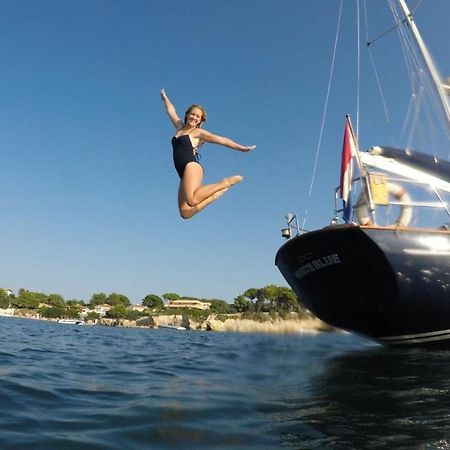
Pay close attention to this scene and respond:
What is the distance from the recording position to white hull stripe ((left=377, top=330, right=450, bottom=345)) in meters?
10.1

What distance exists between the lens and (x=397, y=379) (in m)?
5.97

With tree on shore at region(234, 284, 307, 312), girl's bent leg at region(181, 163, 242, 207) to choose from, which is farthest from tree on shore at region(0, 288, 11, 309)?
girl's bent leg at region(181, 163, 242, 207)

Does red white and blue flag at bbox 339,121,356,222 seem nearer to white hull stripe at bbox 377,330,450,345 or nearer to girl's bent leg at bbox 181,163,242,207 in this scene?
white hull stripe at bbox 377,330,450,345

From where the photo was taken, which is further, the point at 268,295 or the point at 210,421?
the point at 268,295

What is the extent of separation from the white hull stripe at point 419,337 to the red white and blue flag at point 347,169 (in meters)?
3.12

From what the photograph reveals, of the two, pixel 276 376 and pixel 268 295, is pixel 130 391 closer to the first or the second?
pixel 276 376

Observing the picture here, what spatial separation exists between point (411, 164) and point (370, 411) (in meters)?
12.2

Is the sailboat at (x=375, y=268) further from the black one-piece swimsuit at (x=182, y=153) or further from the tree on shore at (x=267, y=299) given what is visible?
the tree on shore at (x=267, y=299)

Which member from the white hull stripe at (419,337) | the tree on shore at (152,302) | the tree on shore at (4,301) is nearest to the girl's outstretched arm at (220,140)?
the white hull stripe at (419,337)

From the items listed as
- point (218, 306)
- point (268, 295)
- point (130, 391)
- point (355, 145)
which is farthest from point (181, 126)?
point (218, 306)

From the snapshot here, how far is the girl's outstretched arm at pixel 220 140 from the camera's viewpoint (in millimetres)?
5414

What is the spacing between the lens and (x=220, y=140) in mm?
5469

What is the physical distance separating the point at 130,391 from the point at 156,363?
302cm

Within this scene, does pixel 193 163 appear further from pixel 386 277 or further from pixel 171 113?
pixel 386 277
